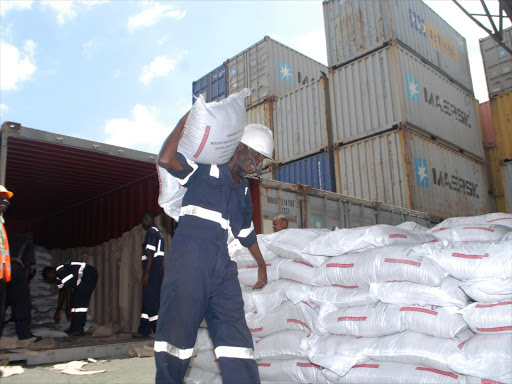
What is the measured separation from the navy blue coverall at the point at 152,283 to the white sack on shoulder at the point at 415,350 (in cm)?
387

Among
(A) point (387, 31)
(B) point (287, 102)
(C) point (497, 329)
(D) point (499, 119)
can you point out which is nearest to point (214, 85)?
(B) point (287, 102)

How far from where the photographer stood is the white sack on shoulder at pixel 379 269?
271cm

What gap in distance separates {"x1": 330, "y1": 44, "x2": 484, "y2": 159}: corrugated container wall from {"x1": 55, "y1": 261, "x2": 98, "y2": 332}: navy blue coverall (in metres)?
7.19

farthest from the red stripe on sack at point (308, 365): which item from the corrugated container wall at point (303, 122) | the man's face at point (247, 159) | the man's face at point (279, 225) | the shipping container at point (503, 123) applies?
the shipping container at point (503, 123)

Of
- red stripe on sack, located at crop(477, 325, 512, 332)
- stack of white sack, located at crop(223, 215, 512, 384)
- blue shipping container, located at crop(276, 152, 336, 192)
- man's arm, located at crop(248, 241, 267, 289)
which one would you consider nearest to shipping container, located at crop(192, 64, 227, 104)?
blue shipping container, located at crop(276, 152, 336, 192)

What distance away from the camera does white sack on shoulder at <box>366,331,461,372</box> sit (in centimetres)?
244

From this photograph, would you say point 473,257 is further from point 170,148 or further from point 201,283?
point 170,148

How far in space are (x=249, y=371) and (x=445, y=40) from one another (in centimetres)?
1357

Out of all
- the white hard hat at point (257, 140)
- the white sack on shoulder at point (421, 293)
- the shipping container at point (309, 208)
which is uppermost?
the shipping container at point (309, 208)

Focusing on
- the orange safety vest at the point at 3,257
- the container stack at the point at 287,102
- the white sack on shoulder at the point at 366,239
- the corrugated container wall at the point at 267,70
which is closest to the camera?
the white sack on shoulder at the point at 366,239

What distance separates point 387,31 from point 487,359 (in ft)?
33.4

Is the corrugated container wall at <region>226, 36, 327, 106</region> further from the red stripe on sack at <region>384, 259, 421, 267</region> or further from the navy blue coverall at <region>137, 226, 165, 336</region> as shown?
the red stripe on sack at <region>384, 259, 421, 267</region>

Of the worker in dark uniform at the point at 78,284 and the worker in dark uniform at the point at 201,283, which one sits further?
the worker in dark uniform at the point at 78,284

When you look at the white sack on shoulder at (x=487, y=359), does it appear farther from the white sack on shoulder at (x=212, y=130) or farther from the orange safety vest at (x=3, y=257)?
the orange safety vest at (x=3, y=257)
